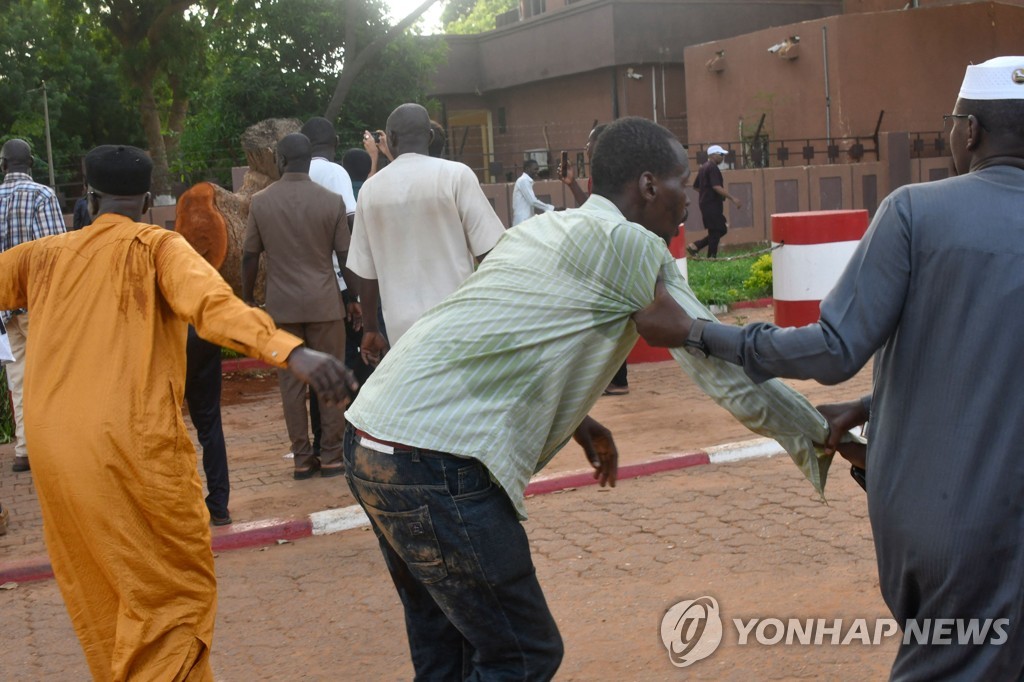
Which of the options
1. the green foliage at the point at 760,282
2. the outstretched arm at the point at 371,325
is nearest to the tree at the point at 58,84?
the green foliage at the point at 760,282

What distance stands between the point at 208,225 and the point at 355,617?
1.98 metres

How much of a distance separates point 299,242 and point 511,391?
4.50 m

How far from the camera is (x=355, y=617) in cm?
514

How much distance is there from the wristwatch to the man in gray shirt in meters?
0.23

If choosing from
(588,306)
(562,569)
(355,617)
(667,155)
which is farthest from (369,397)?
(562,569)

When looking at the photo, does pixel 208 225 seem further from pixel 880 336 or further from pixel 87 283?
pixel 880 336

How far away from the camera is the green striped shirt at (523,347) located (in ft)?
9.23

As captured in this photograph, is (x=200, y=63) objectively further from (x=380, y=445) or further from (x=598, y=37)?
(x=380, y=445)

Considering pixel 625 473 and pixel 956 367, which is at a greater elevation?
pixel 956 367

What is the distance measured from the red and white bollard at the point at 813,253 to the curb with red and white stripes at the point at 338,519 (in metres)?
2.90

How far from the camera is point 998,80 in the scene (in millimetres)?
2627

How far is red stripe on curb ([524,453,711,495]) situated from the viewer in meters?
6.91

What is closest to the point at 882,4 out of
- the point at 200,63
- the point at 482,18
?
the point at 200,63

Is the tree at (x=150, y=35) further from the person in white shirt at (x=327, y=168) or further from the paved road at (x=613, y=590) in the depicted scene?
the paved road at (x=613, y=590)
